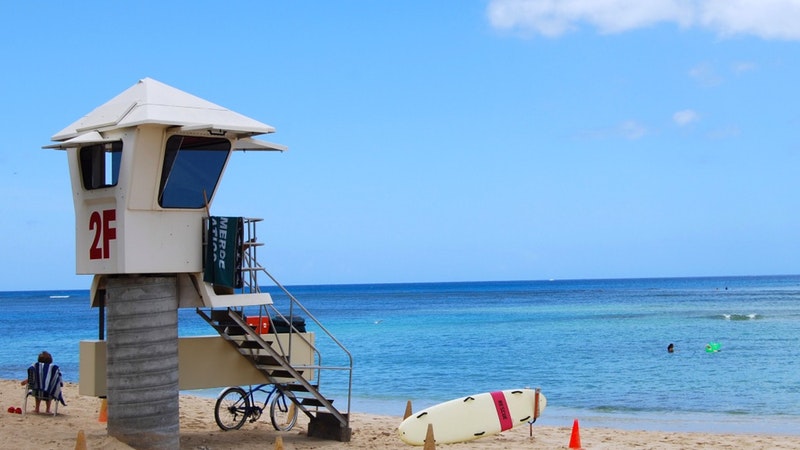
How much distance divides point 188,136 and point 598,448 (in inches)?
348

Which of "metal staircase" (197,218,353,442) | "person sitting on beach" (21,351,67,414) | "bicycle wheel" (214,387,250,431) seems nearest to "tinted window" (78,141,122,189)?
"metal staircase" (197,218,353,442)

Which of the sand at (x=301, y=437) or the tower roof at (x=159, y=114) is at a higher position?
the tower roof at (x=159, y=114)

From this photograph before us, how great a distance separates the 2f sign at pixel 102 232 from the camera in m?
13.0

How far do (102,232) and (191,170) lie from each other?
59.1 inches

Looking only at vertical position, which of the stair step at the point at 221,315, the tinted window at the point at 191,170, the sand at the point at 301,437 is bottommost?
the sand at the point at 301,437

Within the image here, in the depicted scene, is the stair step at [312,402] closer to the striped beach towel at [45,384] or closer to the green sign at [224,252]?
the green sign at [224,252]

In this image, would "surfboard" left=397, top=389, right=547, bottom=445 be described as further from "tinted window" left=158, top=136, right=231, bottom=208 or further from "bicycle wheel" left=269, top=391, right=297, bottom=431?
"tinted window" left=158, top=136, right=231, bottom=208

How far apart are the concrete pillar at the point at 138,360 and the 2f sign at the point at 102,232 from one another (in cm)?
41

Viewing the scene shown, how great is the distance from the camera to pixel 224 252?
1330cm

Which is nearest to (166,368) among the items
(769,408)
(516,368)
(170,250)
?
(170,250)

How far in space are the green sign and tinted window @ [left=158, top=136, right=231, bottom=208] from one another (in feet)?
1.48

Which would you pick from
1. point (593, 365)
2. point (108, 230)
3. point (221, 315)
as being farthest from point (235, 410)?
point (593, 365)

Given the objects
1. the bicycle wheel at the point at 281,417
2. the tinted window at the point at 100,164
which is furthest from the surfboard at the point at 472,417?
the tinted window at the point at 100,164

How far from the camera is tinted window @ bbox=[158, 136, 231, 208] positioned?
13.1 m
